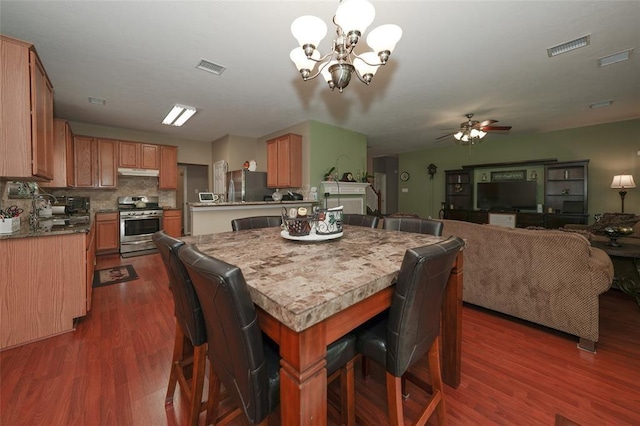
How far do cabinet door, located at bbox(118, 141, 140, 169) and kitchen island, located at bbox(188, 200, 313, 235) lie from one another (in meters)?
2.89

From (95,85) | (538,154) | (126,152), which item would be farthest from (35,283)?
(538,154)

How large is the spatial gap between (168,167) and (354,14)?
18.2 feet

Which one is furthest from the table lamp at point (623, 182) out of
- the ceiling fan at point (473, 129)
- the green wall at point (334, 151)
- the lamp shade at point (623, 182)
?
the green wall at point (334, 151)

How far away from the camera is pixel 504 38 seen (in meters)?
2.26

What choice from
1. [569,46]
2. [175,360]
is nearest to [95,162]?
[175,360]

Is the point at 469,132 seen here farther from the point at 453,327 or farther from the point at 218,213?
the point at 218,213

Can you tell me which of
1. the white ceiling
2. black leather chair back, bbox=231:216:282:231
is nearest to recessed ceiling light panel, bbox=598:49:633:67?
the white ceiling

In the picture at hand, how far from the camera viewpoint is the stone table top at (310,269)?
0.65m

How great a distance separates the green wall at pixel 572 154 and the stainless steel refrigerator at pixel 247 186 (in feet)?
17.1

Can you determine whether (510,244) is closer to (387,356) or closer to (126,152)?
(387,356)

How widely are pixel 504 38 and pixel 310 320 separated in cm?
303

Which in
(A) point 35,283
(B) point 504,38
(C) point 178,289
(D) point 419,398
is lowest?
(D) point 419,398

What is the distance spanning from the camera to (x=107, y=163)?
4.89m

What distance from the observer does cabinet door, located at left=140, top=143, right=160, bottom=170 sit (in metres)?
5.25
